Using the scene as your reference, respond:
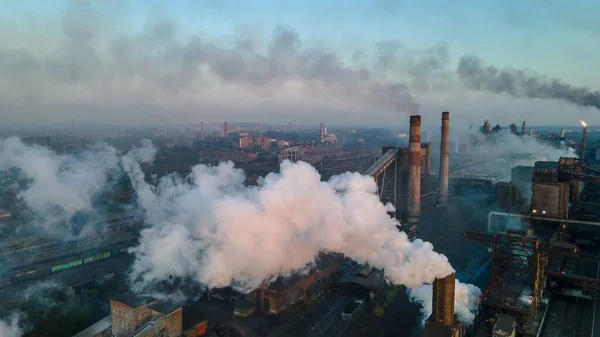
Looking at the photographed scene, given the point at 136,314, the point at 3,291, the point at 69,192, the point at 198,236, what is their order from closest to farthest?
the point at 136,314 → the point at 198,236 → the point at 3,291 → the point at 69,192

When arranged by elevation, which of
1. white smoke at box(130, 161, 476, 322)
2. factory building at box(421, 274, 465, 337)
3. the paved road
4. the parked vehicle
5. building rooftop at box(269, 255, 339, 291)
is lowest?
the paved road

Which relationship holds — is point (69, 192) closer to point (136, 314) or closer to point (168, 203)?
point (168, 203)

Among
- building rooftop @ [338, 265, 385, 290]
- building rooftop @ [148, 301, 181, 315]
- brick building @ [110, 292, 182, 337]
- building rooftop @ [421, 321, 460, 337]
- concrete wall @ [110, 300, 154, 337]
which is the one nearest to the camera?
building rooftop @ [421, 321, 460, 337]

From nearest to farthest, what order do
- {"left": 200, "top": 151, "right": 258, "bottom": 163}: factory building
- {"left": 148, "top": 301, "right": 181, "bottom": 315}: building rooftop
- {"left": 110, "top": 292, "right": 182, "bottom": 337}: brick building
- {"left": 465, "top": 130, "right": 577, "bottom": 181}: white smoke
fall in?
{"left": 110, "top": 292, "right": 182, "bottom": 337}: brick building, {"left": 148, "top": 301, "right": 181, "bottom": 315}: building rooftop, {"left": 465, "top": 130, "right": 577, "bottom": 181}: white smoke, {"left": 200, "top": 151, "right": 258, "bottom": 163}: factory building

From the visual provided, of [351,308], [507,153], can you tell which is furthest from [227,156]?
[351,308]

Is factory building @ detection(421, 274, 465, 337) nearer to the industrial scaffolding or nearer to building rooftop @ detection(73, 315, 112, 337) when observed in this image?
the industrial scaffolding

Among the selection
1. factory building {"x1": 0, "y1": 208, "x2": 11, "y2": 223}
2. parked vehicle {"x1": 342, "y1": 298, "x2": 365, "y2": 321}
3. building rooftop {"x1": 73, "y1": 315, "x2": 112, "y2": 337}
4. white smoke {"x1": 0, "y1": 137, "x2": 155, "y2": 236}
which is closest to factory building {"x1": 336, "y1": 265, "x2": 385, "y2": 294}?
parked vehicle {"x1": 342, "y1": 298, "x2": 365, "y2": 321}

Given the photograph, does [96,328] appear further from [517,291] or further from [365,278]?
[517,291]

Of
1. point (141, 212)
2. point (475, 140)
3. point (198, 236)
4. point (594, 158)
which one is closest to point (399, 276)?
point (198, 236)
